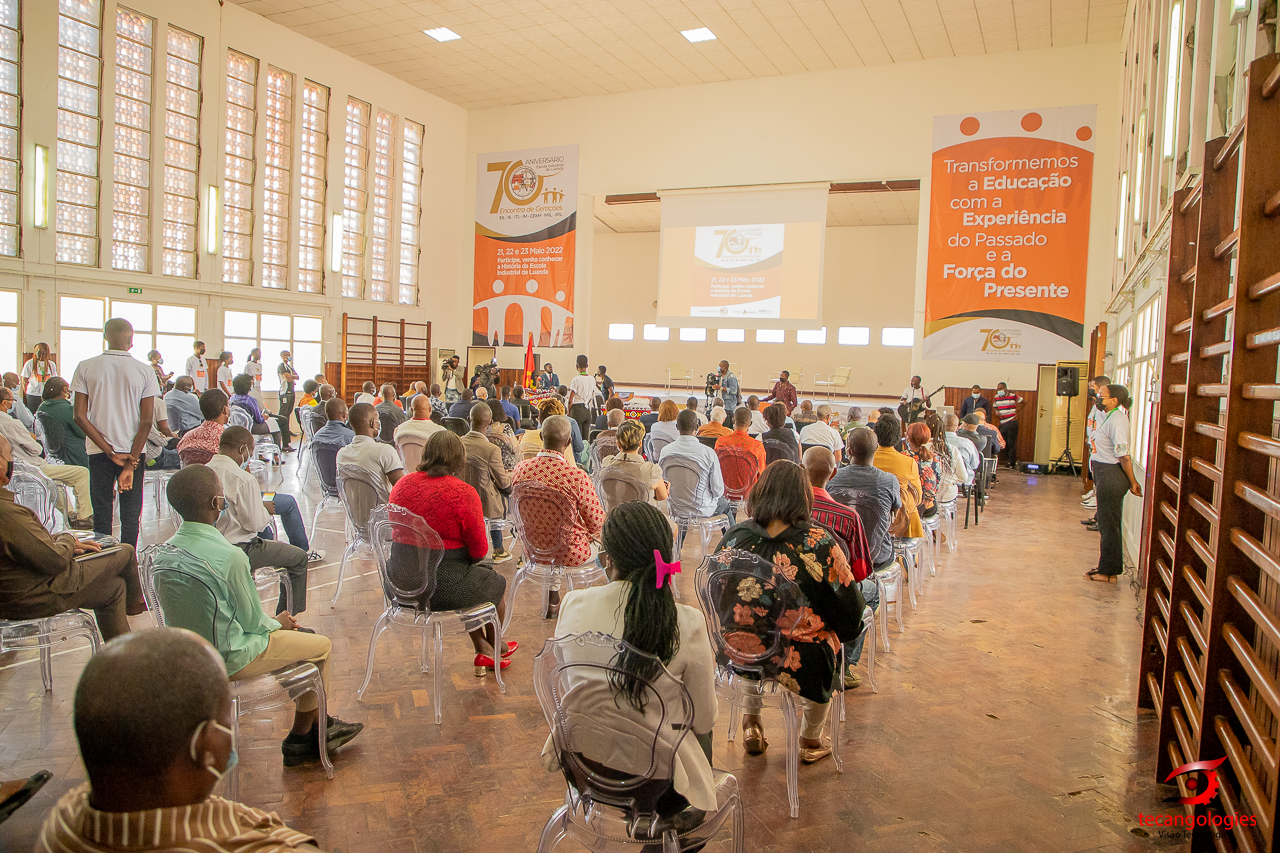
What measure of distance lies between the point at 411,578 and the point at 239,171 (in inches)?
585

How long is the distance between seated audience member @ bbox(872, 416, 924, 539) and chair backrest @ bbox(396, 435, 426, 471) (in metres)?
3.22

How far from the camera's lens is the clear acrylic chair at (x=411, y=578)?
3.22 m

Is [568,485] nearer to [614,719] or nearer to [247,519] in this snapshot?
[247,519]

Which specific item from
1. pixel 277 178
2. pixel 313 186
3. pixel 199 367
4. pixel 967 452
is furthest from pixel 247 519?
pixel 313 186

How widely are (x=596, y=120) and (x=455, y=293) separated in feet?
18.2

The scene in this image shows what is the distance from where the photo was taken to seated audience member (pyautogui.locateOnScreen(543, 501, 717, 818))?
69.6 inches

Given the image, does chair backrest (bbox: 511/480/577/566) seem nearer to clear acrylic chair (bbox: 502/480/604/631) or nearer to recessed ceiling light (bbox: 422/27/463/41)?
clear acrylic chair (bbox: 502/480/604/631)

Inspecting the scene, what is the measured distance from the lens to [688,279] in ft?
52.2

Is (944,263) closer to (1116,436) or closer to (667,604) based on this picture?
(1116,436)

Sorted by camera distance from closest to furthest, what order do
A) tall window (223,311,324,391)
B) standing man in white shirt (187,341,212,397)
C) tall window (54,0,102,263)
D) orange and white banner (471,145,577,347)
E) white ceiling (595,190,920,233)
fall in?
standing man in white shirt (187,341,212,397) → tall window (54,0,102,263) → tall window (223,311,324,391) → orange and white banner (471,145,577,347) → white ceiling (595,190,920,233)

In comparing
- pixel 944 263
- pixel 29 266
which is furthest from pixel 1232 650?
pixel 29 266

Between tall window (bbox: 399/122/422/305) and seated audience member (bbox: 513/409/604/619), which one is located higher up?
tall window (bbox: 399/122/422/305)

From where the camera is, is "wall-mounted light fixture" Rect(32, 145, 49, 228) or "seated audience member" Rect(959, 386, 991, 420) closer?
"wall-mounted light fixture" Rect(32, 145, 49, 228)

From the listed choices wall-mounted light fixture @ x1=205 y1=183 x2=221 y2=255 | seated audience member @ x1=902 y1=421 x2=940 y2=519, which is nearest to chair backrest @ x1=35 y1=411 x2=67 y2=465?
seated audience member @ x1=902 y1=421 x2=940 y2=519
